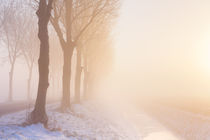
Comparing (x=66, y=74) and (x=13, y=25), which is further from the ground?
(x=13, y=25)

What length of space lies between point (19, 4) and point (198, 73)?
420ft

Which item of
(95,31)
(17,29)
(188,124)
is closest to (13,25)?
(17,29)

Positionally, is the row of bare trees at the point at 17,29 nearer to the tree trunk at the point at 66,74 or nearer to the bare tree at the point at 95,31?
the bare tree at the point at 95,31

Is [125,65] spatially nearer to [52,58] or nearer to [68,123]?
[52,58]

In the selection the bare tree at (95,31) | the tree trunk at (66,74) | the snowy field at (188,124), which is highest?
the bare tree at (95,31)

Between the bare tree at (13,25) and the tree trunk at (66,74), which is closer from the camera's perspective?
the tree trunk at (66,74)

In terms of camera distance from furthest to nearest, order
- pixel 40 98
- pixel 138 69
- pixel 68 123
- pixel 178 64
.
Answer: pixel 138 69 < pixel 178 64 < pixel 68 123 < pixel 40 98

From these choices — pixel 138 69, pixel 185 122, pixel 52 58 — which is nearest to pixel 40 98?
pixel 185 122

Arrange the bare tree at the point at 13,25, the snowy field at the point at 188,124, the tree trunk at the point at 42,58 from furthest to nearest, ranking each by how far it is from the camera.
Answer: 1. the bare tree at the point at 13,25
2. the snowy field at the point at 188,124
3. the tree trunk at the point at 42,58

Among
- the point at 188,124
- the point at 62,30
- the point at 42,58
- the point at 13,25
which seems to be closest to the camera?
the point at 42,58

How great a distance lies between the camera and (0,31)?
990 inches

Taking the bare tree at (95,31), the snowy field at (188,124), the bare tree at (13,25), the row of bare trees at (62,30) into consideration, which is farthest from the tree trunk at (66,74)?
the bare tree at (13,25)

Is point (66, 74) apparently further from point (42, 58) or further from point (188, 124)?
point (188, 124)

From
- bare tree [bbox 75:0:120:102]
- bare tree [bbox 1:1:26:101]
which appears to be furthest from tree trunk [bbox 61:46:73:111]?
bare tree [bbox 1:1:26:101]
